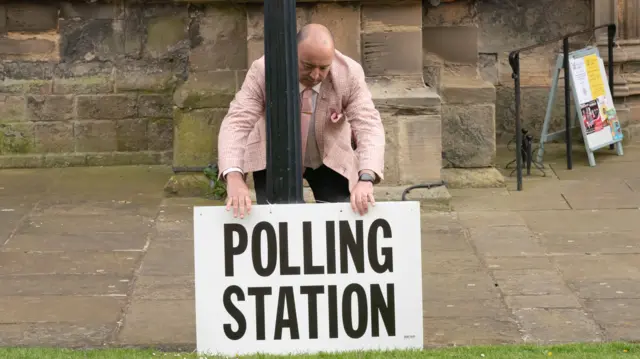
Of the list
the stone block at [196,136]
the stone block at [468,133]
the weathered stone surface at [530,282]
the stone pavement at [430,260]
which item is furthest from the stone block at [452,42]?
the weathered stone surface at [530,282]

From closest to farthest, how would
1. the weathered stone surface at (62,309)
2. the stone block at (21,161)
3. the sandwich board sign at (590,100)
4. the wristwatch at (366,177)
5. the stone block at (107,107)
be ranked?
1. the wristwatch at (366,177)
2. the weathered stone surface at (62,309)
3. the sandwich board sign at (590,100)
4. the stone block at (21,161)
5. the stone block at (107,107)

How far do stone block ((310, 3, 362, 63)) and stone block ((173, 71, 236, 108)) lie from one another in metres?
0.85

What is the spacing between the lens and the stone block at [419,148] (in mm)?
10148

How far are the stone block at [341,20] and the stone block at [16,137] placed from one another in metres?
3.07

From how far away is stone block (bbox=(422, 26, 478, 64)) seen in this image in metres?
10.8

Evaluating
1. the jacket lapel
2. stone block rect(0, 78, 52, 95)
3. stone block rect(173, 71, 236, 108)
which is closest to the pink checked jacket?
the jacket lapel

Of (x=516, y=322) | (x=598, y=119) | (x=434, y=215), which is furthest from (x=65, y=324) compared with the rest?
(x=598, y=119)

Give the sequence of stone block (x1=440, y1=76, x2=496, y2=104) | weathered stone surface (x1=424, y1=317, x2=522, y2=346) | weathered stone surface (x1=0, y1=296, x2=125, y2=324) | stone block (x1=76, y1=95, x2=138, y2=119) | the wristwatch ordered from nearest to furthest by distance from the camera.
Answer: the wristwatch
weathered stone surface (x1=424, y1=317, x2=522, y2=346)
weathered stone surface (x1=0, y1=296, x2=125, y2=324)
stone block (x1=440, y1=76, x2=496, y2=104)
stone block (x1=76, y1=95, x2=138, y2=119)

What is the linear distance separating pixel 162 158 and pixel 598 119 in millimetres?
3720

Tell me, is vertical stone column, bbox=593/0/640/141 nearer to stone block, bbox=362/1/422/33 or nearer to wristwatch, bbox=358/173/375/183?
stone block, bbox=362/1/422/33

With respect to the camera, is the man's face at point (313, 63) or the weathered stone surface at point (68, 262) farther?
the weathered stone surface at point (68, 262)

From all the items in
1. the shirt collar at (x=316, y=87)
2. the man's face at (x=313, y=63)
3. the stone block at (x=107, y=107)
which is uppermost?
the man's face at (x=313, y=63)

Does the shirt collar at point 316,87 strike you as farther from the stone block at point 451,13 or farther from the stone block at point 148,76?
the stone block at point 148,76

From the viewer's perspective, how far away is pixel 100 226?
31.4ft
